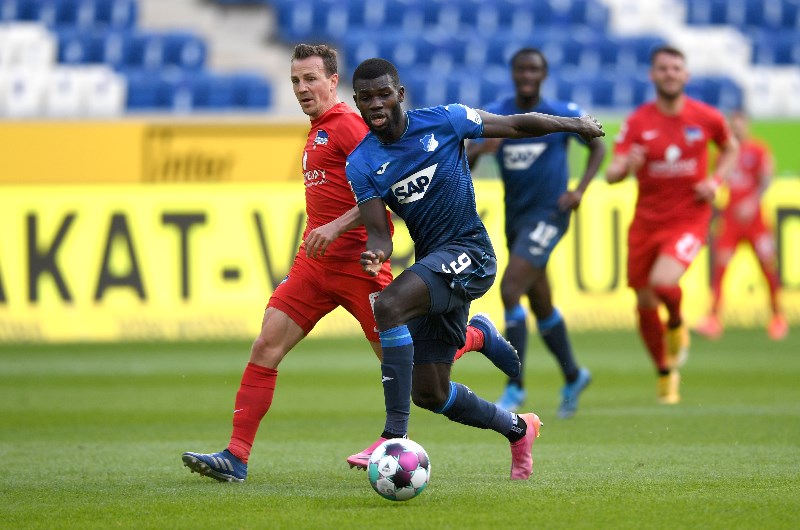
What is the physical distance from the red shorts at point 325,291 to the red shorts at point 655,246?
3.91 m

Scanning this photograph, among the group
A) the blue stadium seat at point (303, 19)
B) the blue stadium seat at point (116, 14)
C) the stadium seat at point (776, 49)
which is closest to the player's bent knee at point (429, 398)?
the blue stadium seat at point (303, 19)

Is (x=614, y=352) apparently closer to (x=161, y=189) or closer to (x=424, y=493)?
(x=161, y=189)

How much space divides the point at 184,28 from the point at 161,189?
5456 mm

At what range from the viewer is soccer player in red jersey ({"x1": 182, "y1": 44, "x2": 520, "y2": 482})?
6.77 metres

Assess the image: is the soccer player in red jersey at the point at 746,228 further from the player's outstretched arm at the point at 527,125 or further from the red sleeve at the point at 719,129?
the player's outstretched arm at the point at 527,125

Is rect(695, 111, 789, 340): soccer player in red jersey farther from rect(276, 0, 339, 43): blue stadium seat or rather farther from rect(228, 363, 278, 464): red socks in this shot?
rect(228, 363, 278, 464): red socks

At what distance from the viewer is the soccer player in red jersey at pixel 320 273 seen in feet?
22.2

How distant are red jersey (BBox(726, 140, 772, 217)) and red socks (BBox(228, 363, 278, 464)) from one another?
11.1 metres

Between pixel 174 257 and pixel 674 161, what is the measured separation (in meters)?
7.12

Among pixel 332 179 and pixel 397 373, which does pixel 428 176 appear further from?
pixel 397 373

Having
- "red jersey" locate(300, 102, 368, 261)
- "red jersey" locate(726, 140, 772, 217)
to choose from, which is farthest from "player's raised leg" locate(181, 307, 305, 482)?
"red jersey" locate(726, 140, 772, 217)

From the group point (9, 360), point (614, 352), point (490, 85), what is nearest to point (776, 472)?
point (614, 352)

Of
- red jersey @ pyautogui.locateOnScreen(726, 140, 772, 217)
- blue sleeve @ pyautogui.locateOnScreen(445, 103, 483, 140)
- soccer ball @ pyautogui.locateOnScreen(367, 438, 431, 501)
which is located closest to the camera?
soccer ball @ pyautogui.locateOnScreen(367, 438, 431, 501)

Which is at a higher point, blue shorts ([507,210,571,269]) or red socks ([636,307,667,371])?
blue shorts ([507,210,571,269])
